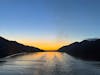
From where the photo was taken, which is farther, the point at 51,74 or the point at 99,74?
the point at 99,74

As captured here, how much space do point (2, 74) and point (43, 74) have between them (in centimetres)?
477

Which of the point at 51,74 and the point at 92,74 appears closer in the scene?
the point at 51,74

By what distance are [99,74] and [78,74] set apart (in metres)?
2.71

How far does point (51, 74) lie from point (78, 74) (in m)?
3.53

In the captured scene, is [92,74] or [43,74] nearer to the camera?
[43,74]

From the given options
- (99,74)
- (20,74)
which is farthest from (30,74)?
(99,74)

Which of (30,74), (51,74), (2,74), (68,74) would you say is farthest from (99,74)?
(2,74)

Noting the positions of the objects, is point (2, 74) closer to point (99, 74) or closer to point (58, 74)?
point (58, 74)

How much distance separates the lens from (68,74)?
32.7 m

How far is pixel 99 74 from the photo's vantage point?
33.7m

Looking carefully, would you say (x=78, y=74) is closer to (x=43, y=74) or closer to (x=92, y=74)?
(x=92, y=74)

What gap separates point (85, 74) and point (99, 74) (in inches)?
70.9

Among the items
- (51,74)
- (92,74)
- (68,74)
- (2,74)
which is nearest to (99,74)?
(92,74)

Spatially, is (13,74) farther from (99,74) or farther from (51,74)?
(99,74)
